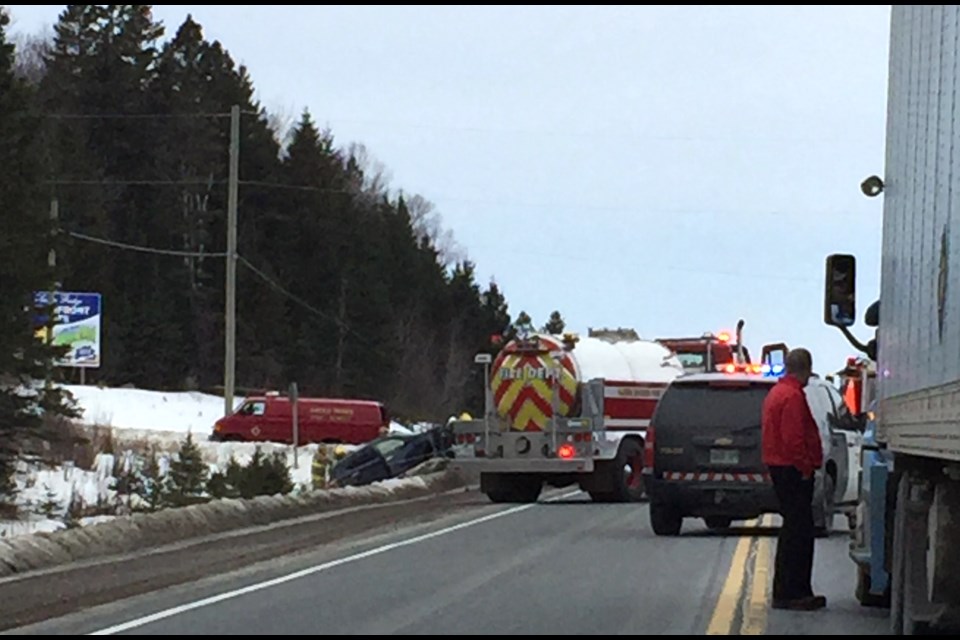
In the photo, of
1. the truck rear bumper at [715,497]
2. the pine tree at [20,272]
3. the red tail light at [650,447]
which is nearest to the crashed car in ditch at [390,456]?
the pine tree at [20,272]

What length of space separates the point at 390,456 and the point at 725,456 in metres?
21.7

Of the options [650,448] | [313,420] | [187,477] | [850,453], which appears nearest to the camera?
[650,448]

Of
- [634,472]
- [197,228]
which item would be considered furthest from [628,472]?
[197,228]

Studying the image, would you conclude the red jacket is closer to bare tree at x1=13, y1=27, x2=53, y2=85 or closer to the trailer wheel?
the trailer wheel

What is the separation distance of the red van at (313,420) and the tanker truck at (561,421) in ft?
102

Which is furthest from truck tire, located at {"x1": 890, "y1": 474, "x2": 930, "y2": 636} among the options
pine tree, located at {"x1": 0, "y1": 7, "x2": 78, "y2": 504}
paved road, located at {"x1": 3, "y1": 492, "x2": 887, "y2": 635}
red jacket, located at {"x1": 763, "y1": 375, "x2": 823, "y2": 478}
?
pine tree, located at {"x1": 0, "y1": 7, "x2": 78, "y2": 504}

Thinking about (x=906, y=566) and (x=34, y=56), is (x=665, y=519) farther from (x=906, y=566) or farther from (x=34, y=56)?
(x=34, y=56)

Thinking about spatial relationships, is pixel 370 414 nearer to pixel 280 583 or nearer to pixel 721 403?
pixel 721 403

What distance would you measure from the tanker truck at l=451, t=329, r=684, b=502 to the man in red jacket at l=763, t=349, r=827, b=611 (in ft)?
57.0

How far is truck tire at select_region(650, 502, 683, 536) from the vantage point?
22219mm

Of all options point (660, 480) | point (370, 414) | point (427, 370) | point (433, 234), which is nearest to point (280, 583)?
point (660, 480)

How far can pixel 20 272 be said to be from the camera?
94.4 feet

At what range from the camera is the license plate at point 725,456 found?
21.8m

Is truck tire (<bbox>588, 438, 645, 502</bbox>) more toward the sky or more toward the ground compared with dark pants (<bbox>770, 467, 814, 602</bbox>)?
more toward the ground
